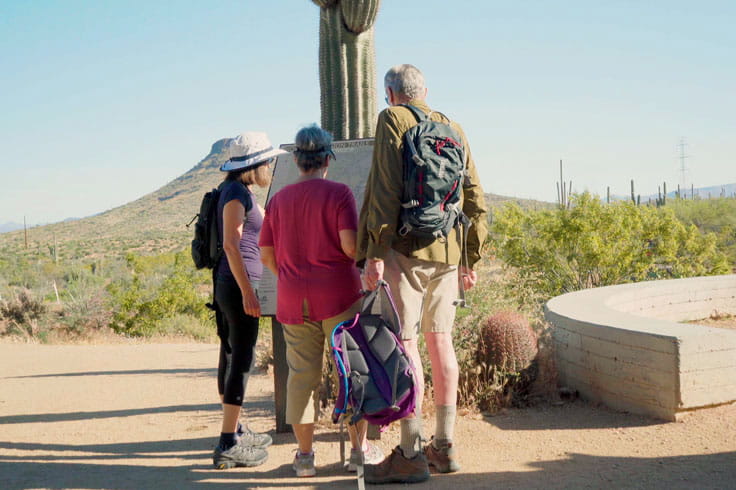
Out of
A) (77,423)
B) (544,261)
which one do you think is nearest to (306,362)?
(77,423)

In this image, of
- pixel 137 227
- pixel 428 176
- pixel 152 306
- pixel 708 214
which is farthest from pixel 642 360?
pixel 137 227

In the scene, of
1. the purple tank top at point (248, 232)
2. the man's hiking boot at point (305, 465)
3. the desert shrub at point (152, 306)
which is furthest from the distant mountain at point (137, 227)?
the man's hiking boot at point (305, 465)

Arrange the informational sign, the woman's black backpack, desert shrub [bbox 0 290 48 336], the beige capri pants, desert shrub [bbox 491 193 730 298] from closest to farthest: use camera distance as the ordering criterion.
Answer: the beige capri pants < the woman's black backpack < the informational sign < desert shrub [bbox 491 193 730 298] < desert shrub [bbox 0 290 48 336]

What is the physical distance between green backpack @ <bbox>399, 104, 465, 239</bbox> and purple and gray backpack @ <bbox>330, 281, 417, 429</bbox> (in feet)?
1.87

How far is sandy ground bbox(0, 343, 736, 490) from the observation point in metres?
4.27

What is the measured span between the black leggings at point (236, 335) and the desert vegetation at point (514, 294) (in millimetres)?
1978

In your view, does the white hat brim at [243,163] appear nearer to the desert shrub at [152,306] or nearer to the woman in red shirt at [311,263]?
the woman in red shirt at [311,263]

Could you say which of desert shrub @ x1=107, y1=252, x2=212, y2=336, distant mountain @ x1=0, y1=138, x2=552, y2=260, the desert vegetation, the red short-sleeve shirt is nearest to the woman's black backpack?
the red short-sleeve shirt

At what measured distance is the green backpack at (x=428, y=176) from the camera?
153 inches


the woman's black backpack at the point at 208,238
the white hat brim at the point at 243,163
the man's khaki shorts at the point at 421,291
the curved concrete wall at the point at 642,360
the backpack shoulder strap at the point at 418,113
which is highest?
the backpack shoulder strap at the point at 418,113

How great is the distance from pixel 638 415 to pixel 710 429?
0.54 metres

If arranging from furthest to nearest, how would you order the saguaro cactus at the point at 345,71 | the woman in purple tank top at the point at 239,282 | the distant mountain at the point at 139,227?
1. the distant mountain at the point at 139,227
2. the saguaro cactus at the point at 345,71
3. the woman in purple tank top at the point at 239,282

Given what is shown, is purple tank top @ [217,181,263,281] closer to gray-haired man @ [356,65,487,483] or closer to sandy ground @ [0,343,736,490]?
gray-haired man @ [356,65,487,483]

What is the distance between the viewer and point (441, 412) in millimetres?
4176
